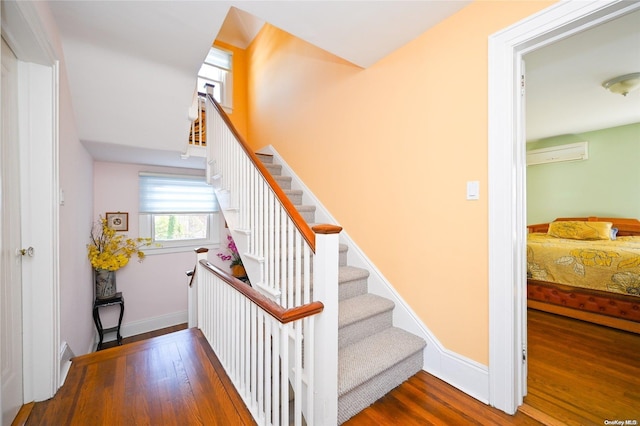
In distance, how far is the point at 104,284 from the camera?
3268 millimetres

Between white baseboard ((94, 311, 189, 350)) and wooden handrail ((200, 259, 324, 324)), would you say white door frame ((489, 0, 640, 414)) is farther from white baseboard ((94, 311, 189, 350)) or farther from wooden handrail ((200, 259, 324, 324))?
white baseboard ((94, 311, 189, 350))

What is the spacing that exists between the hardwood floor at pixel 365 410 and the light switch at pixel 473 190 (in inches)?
47.9

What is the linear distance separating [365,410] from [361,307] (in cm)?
65

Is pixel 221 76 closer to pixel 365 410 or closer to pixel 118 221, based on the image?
pixel 118 221

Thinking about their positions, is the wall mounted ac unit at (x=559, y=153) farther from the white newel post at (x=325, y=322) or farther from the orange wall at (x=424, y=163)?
the white newel post at (x=325, y=322)

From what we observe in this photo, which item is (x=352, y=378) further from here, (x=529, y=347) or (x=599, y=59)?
(x=599, y=59)

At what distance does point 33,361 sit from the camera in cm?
155

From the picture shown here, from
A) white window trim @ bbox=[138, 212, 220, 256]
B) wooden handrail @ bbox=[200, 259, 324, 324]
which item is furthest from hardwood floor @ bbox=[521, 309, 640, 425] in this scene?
white window trim @ bbox=[138, 212, 220, 256]

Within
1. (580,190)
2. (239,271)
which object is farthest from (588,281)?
(239,271)

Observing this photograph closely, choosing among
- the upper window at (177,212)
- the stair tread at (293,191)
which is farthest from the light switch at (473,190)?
the upper window at (177,212)

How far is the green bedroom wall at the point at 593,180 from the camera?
3906 mm

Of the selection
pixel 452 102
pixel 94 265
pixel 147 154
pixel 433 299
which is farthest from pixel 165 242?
pixel 452 102

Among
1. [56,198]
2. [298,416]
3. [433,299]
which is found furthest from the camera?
[433,299]

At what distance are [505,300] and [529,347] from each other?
1.22 metres
